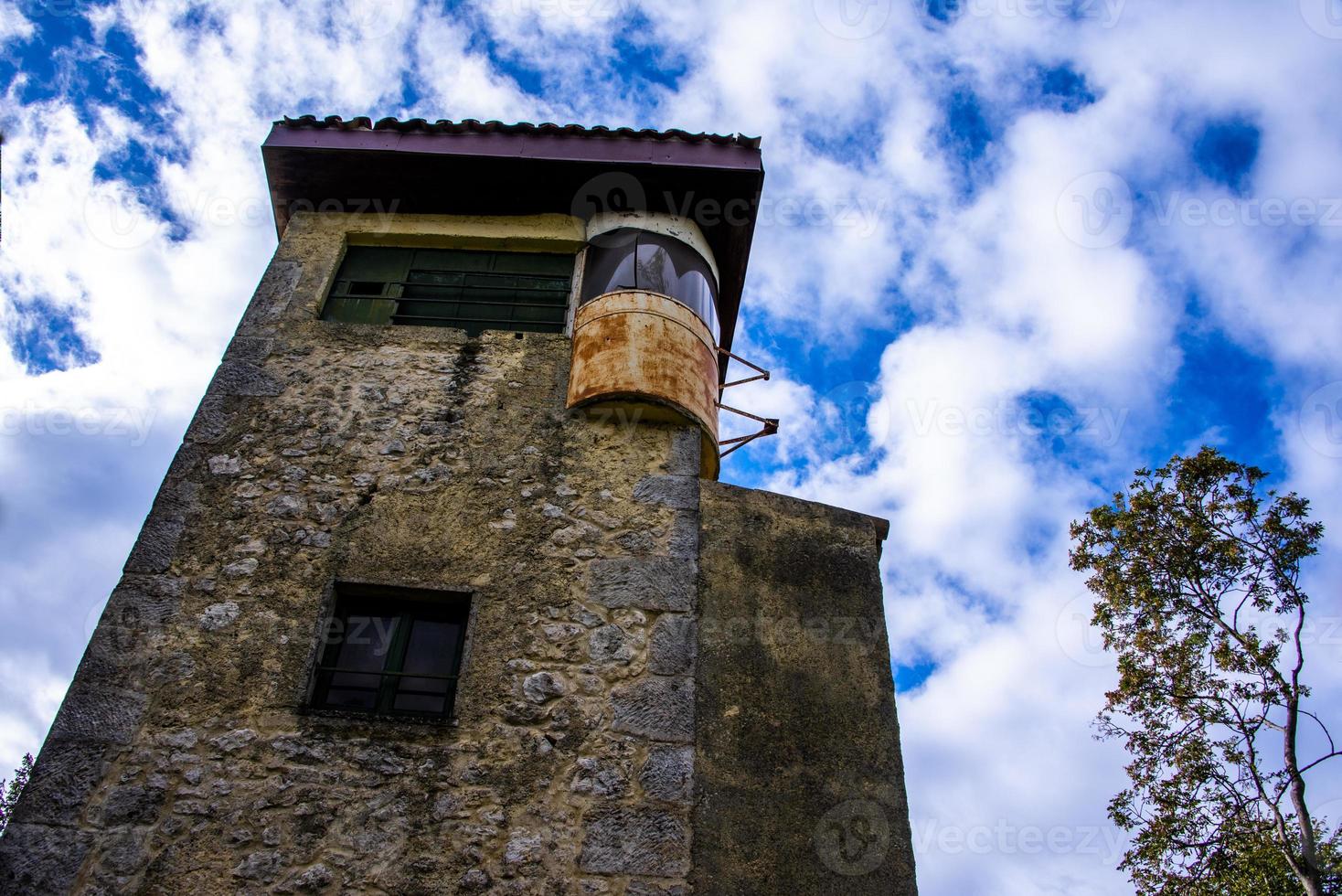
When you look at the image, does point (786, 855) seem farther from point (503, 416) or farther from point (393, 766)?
point (503, 416)

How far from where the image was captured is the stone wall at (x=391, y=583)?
360 centimetres

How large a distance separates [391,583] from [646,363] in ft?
6.15

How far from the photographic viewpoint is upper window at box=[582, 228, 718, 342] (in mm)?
5801

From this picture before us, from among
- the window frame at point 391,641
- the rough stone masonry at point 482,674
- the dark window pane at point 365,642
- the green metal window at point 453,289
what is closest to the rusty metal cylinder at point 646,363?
the rough stone masonry at point 482,674

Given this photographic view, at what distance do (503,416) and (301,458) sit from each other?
3.63 feet

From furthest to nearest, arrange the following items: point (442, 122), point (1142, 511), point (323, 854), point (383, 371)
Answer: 1. point (1142, 511)
2. point (442, 122)
3. point (383, 371)
4. point (323, 854)

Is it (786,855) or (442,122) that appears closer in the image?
(786,855)

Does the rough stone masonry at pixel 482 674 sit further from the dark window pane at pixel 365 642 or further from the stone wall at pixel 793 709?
the dark window pane at pixel 365 642

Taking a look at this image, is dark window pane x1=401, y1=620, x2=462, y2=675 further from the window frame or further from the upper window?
the upper window

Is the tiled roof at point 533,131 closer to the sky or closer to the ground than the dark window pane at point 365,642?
closer to the sky

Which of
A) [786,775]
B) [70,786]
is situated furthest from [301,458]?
[786,775]

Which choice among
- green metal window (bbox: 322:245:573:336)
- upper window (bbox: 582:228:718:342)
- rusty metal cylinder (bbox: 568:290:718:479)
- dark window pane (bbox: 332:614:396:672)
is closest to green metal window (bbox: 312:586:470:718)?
dark window pane (bbox: 332:614:396:672)

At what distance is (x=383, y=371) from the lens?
532 centimetres

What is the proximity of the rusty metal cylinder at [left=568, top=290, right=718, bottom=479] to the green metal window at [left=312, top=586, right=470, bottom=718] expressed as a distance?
4.72 feet
